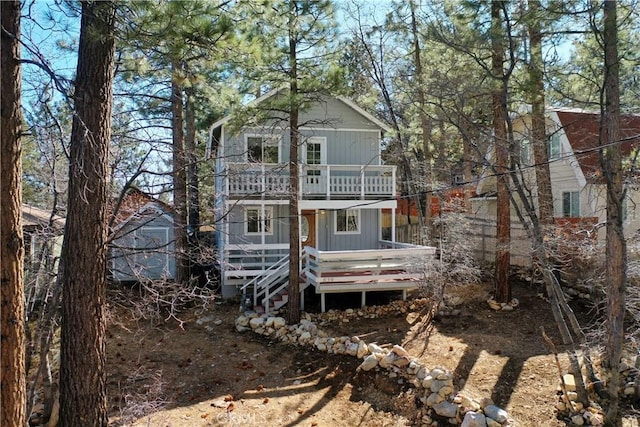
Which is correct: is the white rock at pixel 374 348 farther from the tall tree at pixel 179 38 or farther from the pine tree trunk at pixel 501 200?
the tall tree at pixel 179 38

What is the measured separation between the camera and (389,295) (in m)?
12.0

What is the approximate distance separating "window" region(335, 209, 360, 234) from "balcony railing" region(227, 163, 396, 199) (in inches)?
43.1

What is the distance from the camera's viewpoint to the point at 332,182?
Result: 13055mm

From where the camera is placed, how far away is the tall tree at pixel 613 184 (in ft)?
19.5

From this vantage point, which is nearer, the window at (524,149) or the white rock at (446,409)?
the white rock at (446,409)

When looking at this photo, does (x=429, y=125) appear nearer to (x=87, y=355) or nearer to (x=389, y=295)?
(x=389, y=295)

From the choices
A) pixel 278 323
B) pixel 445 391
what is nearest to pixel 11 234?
pixel 445 391

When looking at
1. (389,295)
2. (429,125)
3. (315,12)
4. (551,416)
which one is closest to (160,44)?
(315,12)

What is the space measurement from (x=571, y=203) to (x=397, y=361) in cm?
1166

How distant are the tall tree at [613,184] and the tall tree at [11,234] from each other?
7.07 meters

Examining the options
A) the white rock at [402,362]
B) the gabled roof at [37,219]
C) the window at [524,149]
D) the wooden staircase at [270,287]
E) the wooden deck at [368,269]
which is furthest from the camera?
the wooden staircase at [270,287]

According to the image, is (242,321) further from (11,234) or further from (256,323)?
(11,234)

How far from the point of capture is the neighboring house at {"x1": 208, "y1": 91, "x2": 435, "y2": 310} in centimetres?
1087

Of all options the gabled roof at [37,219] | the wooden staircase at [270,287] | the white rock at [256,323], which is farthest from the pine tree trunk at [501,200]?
the gabled roof at [37,219]
